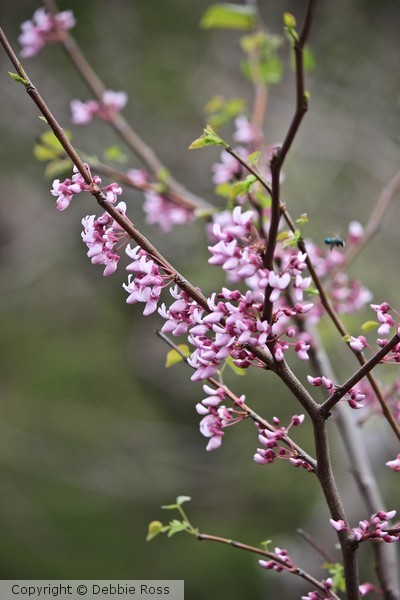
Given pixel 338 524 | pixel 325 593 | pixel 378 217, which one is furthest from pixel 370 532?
pixel 378 217

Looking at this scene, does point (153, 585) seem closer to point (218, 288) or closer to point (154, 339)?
point (218, 288)

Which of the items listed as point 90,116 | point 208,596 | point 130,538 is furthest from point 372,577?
point 90,116

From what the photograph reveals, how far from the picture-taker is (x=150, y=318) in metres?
4.47

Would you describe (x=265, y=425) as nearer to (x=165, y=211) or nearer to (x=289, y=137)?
(x=289, y=137)

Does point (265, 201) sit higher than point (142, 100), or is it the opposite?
point (142, 100)

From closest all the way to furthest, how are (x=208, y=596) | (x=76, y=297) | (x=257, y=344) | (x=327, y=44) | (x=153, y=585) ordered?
(x=257, y=344)
(x=153, y=585)
(x=208, y=596)
(x=327, y=44)
(x=76, y=297)

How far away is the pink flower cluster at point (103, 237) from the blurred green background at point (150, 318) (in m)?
2.37

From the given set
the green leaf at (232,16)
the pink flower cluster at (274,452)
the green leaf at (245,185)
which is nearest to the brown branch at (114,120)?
the green leaf at (232,16)

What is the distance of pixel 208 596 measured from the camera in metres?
3.35

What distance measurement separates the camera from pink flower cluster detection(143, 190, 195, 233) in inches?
69.7

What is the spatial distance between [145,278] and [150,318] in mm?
3701

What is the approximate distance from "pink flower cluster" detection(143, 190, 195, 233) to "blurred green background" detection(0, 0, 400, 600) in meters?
1.69

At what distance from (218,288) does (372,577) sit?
5.43ft

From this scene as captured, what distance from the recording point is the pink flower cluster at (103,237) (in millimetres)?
791
